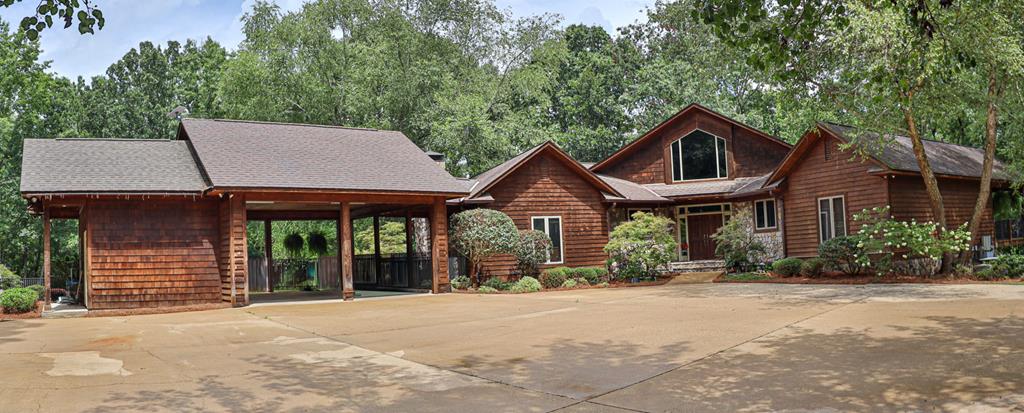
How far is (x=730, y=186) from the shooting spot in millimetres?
26734

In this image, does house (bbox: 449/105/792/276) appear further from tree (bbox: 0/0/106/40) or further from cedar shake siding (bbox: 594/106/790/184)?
tree (bbox: 0/0/106/40)

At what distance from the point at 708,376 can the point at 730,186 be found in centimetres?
1976

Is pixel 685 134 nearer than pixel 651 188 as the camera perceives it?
No

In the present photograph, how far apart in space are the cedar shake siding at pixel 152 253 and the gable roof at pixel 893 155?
1565cm

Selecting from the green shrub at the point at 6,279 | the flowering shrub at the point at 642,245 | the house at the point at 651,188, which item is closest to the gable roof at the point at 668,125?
the house at the point at 651,188

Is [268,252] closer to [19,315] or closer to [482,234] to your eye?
[482,234]

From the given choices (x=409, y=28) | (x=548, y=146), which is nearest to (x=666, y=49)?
(x=409, y=28)

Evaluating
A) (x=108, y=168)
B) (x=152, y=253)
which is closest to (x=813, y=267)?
(x=152, y=253)

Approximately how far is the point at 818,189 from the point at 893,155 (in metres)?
2.31

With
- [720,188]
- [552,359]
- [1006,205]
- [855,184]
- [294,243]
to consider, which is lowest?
[552,359]

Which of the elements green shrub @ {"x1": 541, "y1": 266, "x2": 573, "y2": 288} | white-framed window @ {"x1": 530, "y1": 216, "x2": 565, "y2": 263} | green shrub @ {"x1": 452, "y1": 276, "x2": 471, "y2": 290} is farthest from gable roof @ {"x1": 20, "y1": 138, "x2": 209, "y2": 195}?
white-framed window @ {"x1": 530, "y1": 216, "x2": 565, "y2": 263}

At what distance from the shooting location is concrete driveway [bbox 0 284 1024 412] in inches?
276

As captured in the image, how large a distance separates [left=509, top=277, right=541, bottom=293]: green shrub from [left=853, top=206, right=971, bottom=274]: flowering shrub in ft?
27.5

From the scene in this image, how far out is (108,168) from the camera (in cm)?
1734
